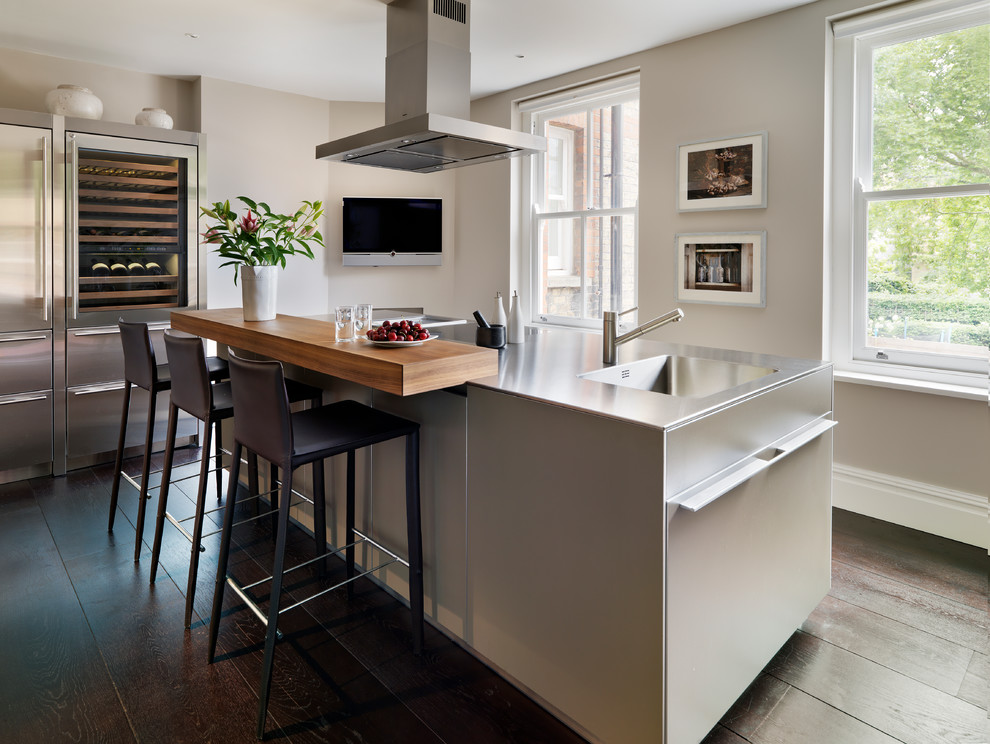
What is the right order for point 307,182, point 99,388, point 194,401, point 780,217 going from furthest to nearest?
point 307,182, point 99,388, point 780,217, point 194,401

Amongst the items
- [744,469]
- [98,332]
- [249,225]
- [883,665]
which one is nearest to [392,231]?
[98,332]

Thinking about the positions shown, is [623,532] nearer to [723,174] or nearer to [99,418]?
[723,174]

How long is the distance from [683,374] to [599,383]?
71cm

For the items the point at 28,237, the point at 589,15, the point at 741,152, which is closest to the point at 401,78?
the point at 589,15

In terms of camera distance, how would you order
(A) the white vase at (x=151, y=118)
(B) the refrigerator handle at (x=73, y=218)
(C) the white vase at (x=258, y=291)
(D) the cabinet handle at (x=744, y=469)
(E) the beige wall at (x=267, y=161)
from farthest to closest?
(E) the beige wall at (x=267, y=161) → (A) the white vase at (x=151, y=118) → (B) the refrigerator handle at (x=73, y=218) → (C) the white vase at (x=258, y=291) → (D) the cabinet handle at (x=744, y=469)

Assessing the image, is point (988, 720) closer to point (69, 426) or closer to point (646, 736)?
point (646, 736)

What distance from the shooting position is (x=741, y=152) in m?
3.55

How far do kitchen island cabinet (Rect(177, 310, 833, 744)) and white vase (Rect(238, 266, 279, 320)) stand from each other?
3.11 feet

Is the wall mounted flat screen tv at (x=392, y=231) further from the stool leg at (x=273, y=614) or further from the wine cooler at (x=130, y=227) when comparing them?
the stool leg at (x=273, y=614)

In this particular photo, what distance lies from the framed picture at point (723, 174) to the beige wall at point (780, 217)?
0.05 metres

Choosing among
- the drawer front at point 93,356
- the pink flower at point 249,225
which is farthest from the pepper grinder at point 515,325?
the drawer front at point 93,356

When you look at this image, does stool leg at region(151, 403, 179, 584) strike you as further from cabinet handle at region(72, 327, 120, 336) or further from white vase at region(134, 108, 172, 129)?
white vase at region(134, 108, 172, 129)

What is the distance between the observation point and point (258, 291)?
8.92 ft

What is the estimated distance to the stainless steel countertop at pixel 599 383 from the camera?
1.49m
